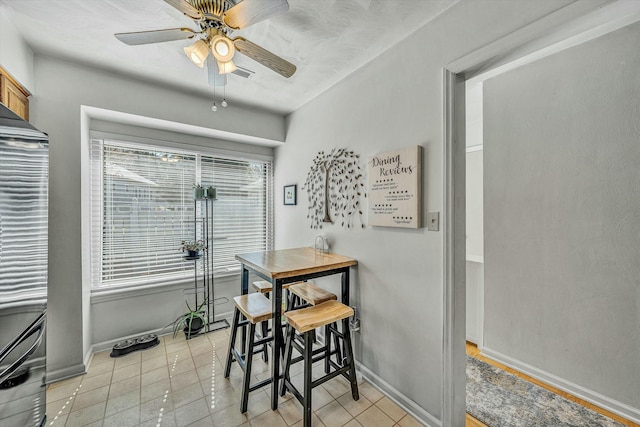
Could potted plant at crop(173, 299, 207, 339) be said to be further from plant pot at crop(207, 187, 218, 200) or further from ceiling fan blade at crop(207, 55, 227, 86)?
ceiling fan blade at crop(207, 55, 227, 86)

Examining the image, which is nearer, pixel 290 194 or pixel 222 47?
pixel 222 47

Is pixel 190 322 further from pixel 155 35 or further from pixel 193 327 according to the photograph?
pixel 155 35

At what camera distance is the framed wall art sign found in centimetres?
170

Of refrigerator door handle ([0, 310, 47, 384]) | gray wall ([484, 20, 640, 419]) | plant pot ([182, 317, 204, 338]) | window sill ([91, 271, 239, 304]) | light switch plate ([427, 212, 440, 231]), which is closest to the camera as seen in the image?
refrigerator door handle ([0, 310, 47, 384])

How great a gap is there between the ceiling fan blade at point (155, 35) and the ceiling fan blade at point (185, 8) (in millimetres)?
80

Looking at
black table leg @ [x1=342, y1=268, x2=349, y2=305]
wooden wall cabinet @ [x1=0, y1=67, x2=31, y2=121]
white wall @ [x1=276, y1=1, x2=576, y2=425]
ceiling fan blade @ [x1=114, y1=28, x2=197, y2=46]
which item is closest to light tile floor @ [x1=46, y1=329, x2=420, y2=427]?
white wall @ [x1=276, y1=1, x2=576, y2=425]

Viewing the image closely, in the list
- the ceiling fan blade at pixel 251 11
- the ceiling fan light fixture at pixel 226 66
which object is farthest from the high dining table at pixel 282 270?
the ceiling fan blade at pixel 251 11

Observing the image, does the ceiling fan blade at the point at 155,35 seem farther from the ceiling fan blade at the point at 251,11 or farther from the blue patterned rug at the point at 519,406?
the blue patterned rug at the point at 519,406

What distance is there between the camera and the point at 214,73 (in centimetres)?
174

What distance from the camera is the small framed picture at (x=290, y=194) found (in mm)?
3080

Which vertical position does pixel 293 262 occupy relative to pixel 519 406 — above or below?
above

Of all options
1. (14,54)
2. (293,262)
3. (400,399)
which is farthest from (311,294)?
(14,54)

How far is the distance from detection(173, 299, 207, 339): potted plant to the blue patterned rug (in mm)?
2602

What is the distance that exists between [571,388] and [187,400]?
2836 mm
